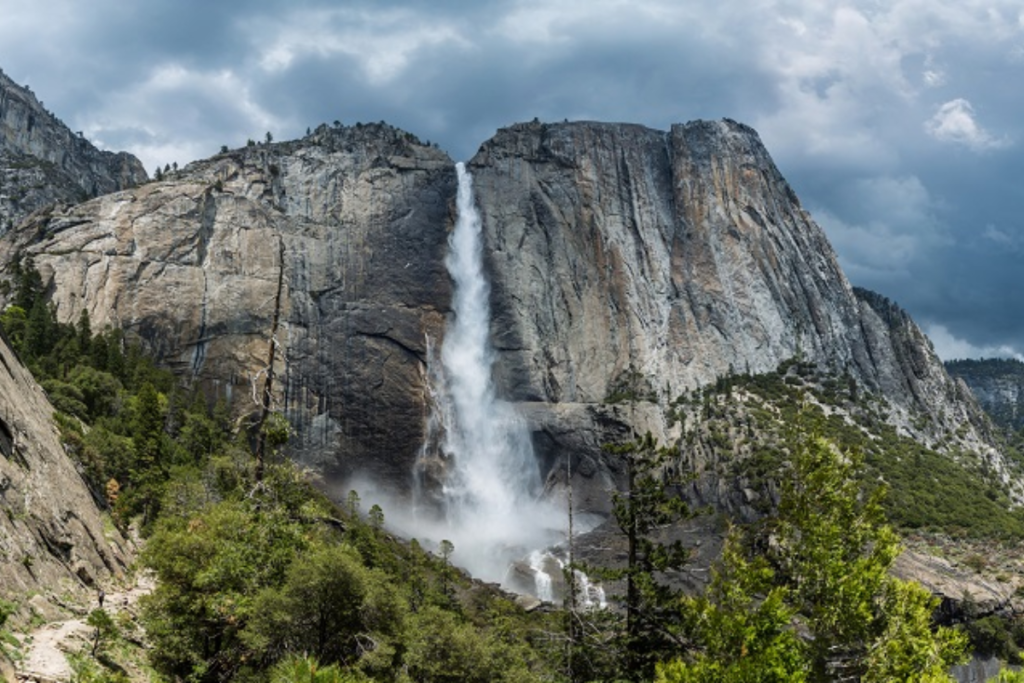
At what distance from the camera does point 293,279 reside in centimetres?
10800

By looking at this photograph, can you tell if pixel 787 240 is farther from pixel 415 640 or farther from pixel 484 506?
pixel 415 640

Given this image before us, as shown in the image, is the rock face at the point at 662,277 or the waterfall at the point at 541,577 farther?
the rock face at the point at 662,277

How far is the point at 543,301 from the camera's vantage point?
385 ft

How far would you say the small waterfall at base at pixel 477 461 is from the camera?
90.6 metres

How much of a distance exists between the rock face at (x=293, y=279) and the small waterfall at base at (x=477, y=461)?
9.19ft

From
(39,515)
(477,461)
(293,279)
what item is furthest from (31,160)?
(39,515)

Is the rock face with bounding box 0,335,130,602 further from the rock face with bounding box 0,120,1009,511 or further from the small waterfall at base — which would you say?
the rock face with bounding box 0,120,1009,511

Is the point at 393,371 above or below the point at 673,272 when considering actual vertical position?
below

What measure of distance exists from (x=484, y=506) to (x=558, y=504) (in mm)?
9090

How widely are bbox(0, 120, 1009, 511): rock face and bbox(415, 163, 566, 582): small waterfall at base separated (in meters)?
2.31

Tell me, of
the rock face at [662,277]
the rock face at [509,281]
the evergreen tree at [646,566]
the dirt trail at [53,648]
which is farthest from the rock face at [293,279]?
the evergreen tree at [646,566]

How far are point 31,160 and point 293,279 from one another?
101 meters

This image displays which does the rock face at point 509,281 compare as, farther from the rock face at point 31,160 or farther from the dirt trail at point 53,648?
the dirt trail at point 53,648

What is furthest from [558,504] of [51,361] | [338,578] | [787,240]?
[338,578]
